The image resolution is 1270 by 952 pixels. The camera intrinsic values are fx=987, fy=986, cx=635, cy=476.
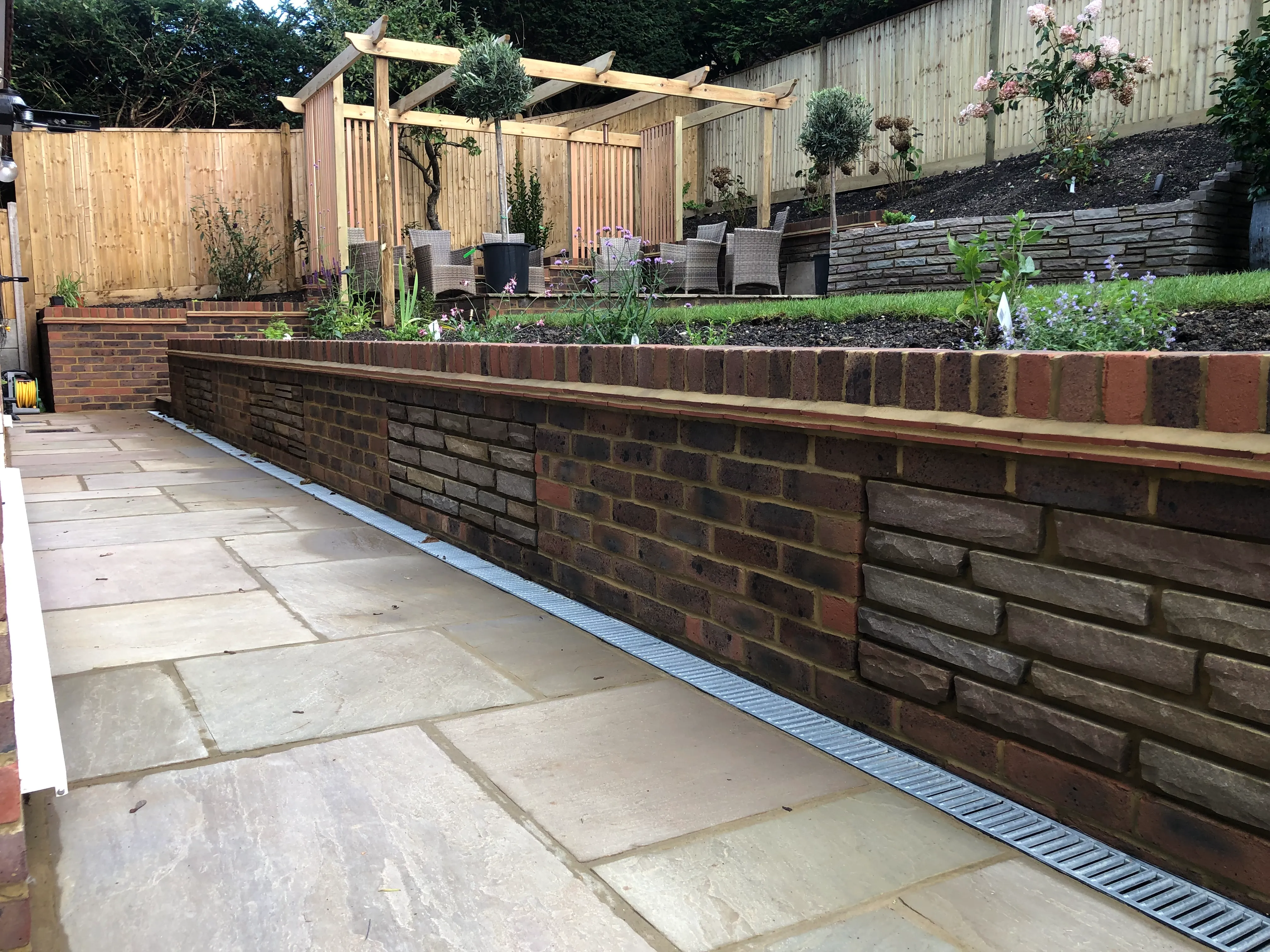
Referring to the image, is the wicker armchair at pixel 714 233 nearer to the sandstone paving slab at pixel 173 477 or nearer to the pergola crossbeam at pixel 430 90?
the pergola crossbeam at pixel 430 90

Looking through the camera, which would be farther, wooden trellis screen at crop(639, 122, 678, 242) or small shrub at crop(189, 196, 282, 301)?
wooden trellis screen at crop(639, 122, 678, 242)

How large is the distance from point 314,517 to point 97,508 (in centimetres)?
110

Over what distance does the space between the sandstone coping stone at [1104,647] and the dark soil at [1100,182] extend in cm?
610

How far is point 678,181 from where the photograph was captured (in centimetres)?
1258

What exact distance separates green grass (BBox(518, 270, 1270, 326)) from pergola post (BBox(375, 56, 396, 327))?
84.7 inches

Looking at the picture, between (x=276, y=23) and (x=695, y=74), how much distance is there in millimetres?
9237

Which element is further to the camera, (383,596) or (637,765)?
(383,596)

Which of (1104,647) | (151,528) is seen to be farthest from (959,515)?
(151,528)

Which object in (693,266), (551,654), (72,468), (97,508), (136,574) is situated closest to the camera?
(551,654)

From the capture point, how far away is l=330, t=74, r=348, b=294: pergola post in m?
9.99

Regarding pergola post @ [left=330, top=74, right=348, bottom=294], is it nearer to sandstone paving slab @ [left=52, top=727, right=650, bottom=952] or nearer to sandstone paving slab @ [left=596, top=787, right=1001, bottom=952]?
sandstone paving slab @ [left=52, top=727, right=650, bottom=952]

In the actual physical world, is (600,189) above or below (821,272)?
above

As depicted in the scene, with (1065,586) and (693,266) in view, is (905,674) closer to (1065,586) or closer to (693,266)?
(1065,586)

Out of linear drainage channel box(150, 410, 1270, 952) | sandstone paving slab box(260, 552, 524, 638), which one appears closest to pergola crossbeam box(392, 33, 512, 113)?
sandstone paving slab box(260, 552, 524, 638)
